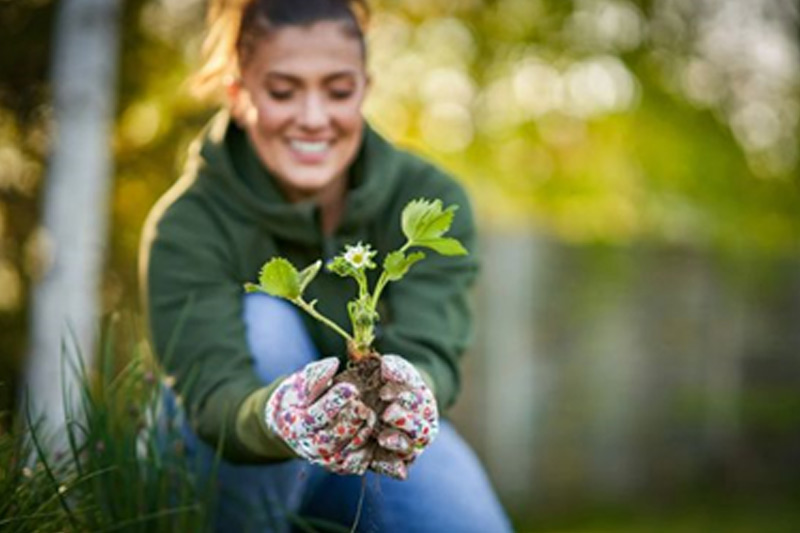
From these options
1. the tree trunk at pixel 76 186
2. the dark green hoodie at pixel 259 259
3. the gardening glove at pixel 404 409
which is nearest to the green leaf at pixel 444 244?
the gardening glove at pixel 404 409

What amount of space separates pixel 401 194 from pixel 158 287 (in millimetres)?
457

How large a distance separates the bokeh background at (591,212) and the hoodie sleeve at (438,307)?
1392mm

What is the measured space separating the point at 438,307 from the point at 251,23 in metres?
0.56

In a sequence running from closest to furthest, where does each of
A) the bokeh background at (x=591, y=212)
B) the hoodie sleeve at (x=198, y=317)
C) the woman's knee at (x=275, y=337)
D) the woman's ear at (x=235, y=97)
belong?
1. the hoodie sleeve at (x=198, y=317)
2. the woman's knee at (x=275, y=337)
3. the woman's ear at (x=235, y=97)
4. the bokeh background at (x=591, y=212)

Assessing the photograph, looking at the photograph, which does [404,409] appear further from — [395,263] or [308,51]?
[308,51]

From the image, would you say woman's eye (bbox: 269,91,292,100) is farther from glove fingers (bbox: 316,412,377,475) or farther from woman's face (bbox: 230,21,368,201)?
glove fingers (bbox: 316,412,377,475)

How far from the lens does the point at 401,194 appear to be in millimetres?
2334

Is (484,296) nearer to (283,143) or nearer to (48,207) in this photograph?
(48,207)

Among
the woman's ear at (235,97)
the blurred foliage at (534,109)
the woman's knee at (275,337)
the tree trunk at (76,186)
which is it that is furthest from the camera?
the blurred foliage at (534,109)

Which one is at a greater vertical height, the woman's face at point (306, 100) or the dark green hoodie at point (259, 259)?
the woman's face at point (306, 100)

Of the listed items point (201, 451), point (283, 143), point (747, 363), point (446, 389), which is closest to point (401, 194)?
point (283, 143)

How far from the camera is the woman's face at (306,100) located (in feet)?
7.05

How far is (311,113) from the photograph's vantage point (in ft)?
7.06

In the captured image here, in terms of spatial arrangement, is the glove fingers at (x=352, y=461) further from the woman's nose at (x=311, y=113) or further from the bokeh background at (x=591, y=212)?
the bokeh background at (x=591, y=212)
